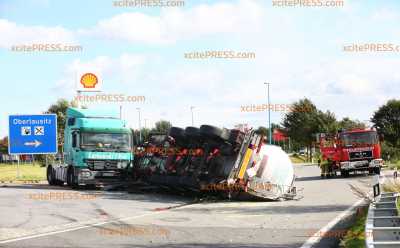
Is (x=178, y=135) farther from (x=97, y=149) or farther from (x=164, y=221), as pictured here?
(x=164, y=221)

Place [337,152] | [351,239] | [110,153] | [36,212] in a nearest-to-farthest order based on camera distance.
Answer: [351,239], [36,212], [110,153], [337,152]

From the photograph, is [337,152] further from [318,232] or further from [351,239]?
[351,239]

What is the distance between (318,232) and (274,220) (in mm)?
2377

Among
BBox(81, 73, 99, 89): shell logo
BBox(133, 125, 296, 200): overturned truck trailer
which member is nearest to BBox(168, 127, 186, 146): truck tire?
BBox(133, 125, 296, 200): overturned truck trailer

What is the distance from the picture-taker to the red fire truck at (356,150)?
32094 millimetres

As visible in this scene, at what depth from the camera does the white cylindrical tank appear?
18.4 meters

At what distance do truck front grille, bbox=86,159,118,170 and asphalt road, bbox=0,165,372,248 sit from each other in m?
5.61

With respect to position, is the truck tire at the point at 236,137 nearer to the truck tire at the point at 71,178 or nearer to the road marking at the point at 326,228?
the road marking at the point at 326,228

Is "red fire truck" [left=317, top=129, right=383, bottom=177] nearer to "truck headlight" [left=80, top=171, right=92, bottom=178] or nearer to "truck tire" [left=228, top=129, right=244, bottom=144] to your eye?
"truck headlight" [left=80, top=171, right=92, bottom=178]

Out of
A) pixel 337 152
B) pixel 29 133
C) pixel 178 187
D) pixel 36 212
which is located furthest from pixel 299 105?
pixel 36 212

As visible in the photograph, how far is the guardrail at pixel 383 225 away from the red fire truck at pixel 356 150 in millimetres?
22055

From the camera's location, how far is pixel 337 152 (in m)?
32.7

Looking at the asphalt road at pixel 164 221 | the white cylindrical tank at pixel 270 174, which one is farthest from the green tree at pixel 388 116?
the asphalt road at pixel 164 221

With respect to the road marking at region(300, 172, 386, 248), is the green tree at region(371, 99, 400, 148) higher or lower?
higher
